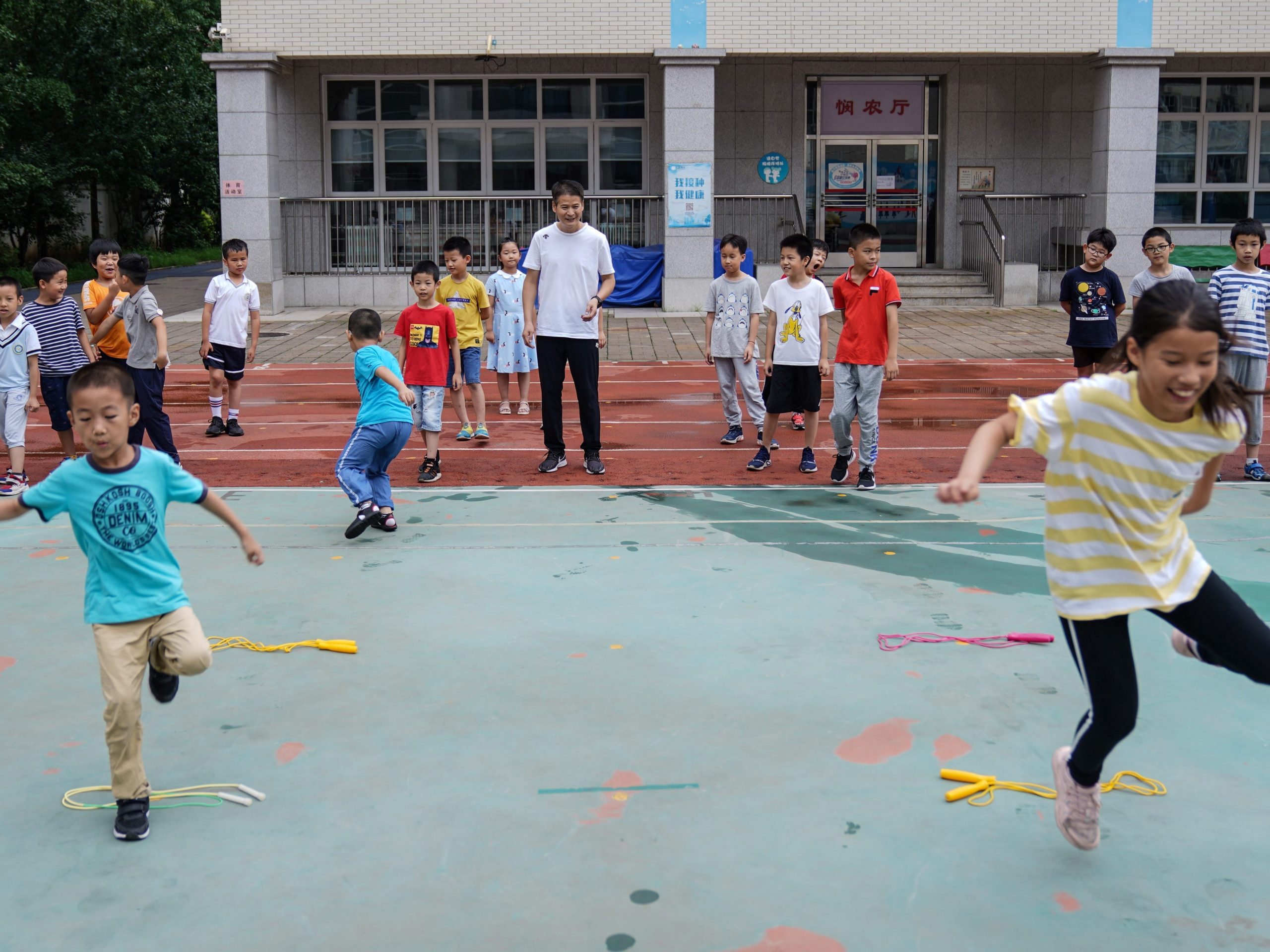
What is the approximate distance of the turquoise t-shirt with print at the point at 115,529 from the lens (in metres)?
3.95

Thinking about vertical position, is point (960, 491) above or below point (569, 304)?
below

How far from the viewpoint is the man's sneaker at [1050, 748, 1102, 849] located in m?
3.64

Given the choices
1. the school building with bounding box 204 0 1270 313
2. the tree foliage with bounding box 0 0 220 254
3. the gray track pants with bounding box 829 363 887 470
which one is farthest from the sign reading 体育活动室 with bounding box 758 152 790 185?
the gray track pants with bounding box 829 363 887 470

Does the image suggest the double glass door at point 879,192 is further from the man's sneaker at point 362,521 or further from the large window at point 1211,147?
the man's sneaker at point 362,521

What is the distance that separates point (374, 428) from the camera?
7730mm

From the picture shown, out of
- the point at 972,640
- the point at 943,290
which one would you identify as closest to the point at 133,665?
the point at 972,640

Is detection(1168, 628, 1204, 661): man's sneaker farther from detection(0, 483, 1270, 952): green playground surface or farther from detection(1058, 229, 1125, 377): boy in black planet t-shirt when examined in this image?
detection(1058, 229, 1125, 377): boy in black planet t-shirt

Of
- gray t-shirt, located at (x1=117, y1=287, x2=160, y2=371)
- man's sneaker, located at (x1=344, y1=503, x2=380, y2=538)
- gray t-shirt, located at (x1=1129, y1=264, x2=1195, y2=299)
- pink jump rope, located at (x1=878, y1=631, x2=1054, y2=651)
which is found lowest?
pink jump rope, located at (x1=878, y1=631, x2=1054, y2=651)

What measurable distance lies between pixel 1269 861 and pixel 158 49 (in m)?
34.3

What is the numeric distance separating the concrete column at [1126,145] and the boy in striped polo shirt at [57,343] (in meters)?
17.2

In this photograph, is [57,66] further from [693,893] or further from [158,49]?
[693,893]

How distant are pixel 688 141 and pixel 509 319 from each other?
32.8 ft

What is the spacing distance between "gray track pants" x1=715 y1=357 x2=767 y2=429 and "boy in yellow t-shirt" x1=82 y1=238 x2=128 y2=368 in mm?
4614

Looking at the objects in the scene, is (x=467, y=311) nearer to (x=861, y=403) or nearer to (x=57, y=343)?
(x=57, y=343)
